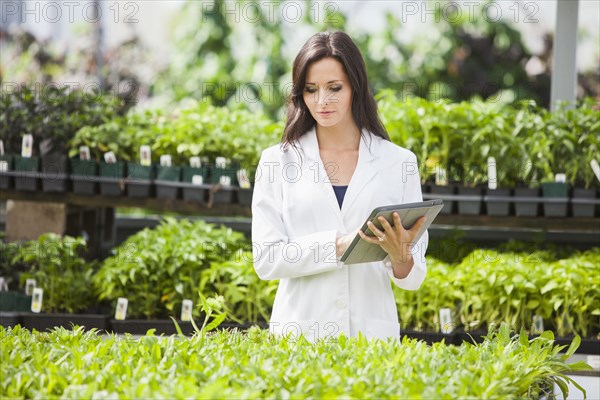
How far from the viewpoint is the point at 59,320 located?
11.4 feet

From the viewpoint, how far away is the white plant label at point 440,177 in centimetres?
366

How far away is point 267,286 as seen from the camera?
11.5ft

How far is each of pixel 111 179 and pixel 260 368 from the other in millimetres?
2344

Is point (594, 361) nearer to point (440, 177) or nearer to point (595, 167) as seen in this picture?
point (595, 167)

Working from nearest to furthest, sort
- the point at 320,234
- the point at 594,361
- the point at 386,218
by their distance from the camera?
1. the point at 386,218
2. the point at 320,234
3. the point at 594,361

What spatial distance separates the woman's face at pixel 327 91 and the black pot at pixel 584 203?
1752 mm

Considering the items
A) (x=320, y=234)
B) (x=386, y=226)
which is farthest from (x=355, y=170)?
(x=386, y=226)

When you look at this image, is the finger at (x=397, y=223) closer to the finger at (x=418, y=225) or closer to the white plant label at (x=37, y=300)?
the finger at (x=418, y=225)

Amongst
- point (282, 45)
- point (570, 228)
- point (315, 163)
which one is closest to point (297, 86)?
point (315, 163)

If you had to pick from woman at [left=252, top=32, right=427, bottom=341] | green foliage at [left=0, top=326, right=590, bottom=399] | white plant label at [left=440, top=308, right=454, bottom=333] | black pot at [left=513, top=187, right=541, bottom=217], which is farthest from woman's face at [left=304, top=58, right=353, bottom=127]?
black pot at [left=513, top=187, right=541, bottom=217]

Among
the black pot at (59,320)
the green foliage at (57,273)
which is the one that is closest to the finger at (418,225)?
the black pot at (59,320)

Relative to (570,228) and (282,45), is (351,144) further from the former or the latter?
(282,45)

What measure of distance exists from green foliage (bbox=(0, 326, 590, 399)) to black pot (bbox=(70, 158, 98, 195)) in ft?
6.26

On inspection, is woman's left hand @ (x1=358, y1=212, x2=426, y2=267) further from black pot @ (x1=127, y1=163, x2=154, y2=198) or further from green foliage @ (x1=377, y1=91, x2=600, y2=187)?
black pot @ (x1=127, y1=163, x2=154, y2=198)
